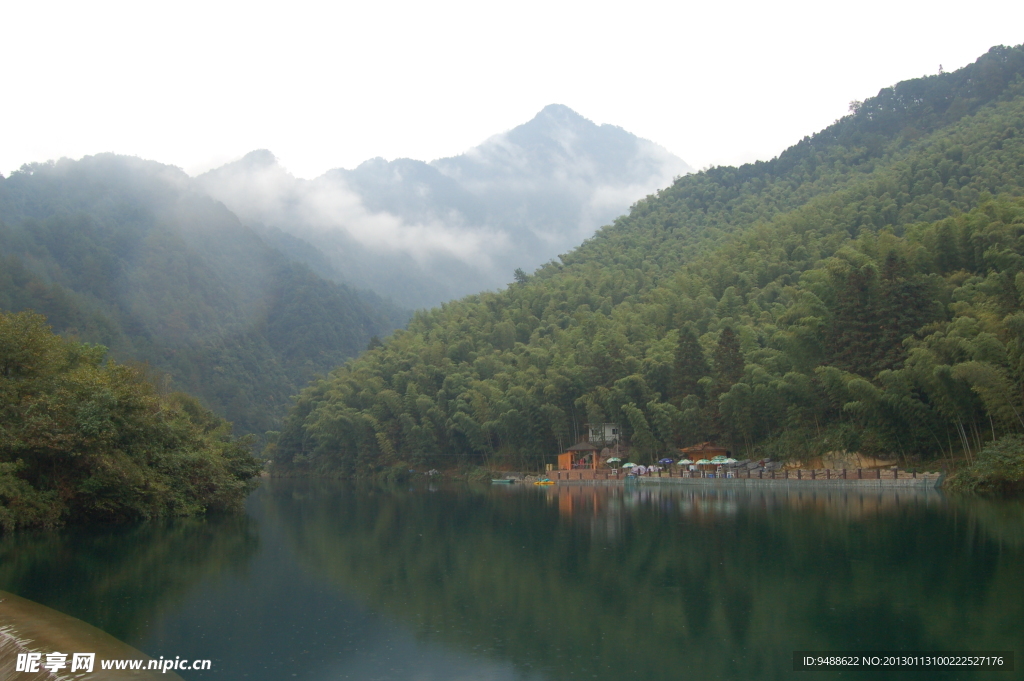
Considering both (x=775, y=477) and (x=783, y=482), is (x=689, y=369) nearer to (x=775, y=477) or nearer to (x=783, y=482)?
(x=775, y=477)

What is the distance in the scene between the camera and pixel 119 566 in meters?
19.1

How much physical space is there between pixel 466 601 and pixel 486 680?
15.9ft

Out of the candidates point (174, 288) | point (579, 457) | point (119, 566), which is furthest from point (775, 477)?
point (174, 288)

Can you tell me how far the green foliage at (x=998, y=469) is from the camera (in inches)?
1134

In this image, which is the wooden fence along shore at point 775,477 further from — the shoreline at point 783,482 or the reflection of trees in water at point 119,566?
the reflection of trees in water at point 119,566

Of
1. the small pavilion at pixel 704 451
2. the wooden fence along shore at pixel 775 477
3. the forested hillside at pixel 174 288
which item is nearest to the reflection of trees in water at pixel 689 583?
the wooden fence along shore at pixel 775 477

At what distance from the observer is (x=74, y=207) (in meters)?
151

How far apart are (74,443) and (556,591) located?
15869 millimetres

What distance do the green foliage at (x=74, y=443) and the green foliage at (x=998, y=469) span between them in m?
29.1

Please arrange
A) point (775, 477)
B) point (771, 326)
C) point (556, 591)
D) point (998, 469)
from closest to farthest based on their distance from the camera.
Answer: point (556, 591) < point (998, 469) < point (775, 477) < point (771, 326)

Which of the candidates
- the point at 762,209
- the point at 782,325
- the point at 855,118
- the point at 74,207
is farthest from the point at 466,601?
the point at 74,207

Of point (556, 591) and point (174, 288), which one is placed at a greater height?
point (174, 288)

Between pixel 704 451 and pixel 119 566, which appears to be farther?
pixel 704 451

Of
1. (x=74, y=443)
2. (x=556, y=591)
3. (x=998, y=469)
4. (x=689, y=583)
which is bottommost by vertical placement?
(x=556, y=591)
